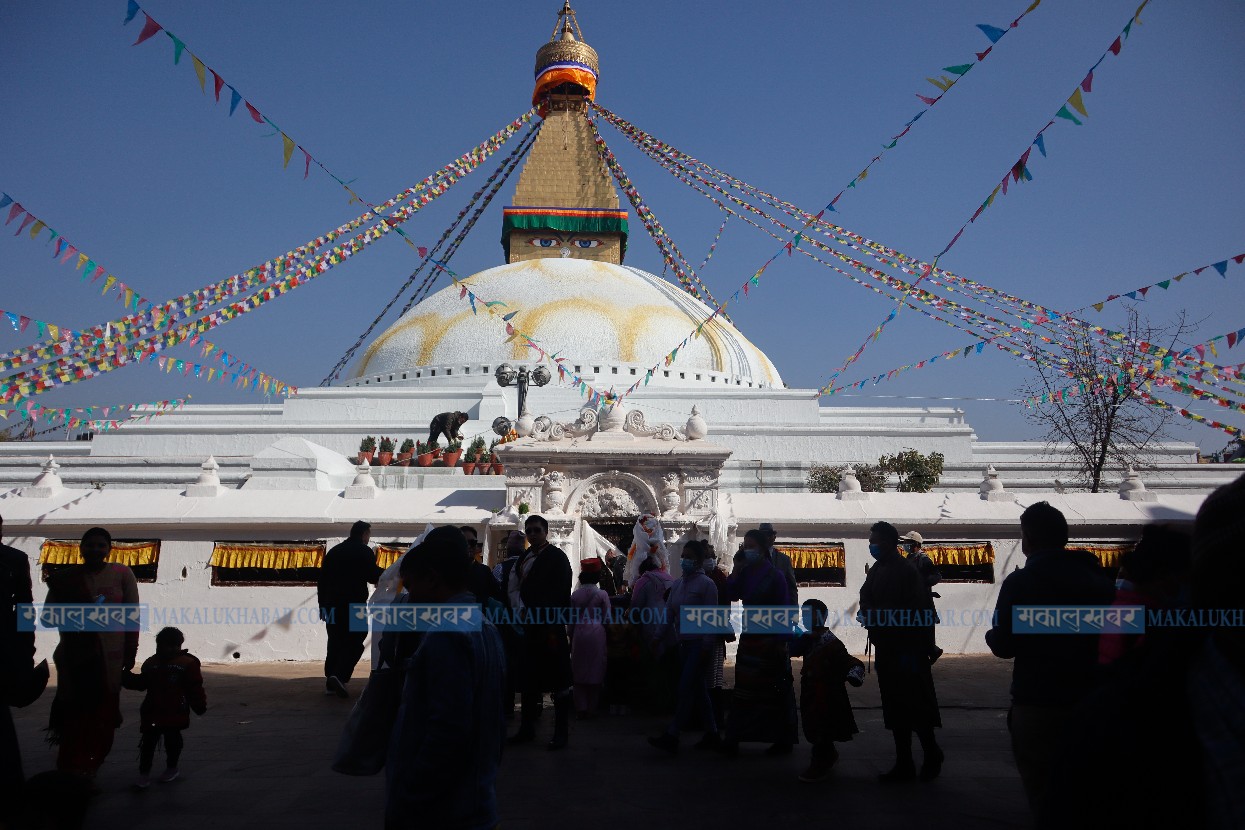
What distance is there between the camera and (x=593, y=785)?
175 inches

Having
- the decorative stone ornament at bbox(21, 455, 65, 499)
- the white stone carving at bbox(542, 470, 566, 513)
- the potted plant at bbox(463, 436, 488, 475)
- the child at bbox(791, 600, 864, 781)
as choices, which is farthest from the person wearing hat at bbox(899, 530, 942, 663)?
the decorative stone ornament at bbox(21, 455, 65, 499)

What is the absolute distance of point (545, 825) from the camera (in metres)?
3.82

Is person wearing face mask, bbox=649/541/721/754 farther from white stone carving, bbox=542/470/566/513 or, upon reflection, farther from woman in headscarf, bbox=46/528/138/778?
white stone carving, bbox=542/470/566/513

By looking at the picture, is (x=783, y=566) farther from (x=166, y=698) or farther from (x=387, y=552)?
(x=387, y=552)

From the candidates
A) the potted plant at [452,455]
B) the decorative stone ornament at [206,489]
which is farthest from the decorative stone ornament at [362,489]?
the potted plant at [452,455]

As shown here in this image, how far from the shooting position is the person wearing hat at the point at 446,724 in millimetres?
2311

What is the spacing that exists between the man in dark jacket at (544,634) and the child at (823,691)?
1.34 metres

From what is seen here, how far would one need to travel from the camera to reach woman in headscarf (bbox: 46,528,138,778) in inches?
164

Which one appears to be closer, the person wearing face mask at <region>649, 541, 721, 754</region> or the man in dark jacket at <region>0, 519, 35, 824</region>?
the man in dark jacket at <region>0, 519, 35, 824</region>

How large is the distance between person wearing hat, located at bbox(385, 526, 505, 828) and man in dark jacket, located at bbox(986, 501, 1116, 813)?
5.84 feet

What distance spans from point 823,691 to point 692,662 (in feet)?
2.72

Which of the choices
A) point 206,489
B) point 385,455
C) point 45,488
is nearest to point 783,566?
point 206,489

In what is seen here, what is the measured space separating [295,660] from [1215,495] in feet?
30.7

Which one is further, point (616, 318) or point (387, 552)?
point (616, 318)
